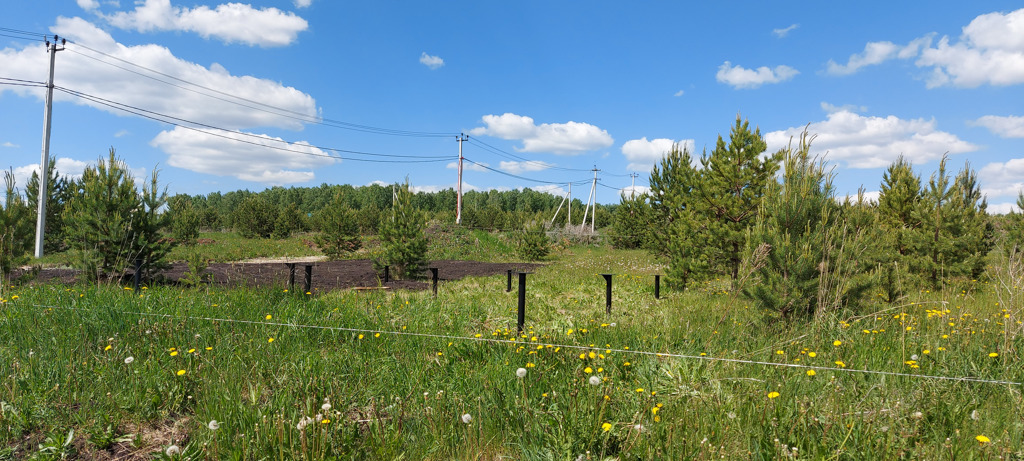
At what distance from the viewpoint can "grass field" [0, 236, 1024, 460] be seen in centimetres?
252

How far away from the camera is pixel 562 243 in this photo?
31.8 meters

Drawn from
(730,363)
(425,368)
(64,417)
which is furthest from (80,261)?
(730,363)

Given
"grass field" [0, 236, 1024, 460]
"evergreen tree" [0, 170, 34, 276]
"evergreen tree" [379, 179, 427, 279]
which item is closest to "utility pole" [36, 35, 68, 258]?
"evergreen tree" [0, 170, 34, 276]

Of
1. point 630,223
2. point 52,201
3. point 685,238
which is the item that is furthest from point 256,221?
point 685,238

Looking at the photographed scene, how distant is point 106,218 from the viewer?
34.2ft

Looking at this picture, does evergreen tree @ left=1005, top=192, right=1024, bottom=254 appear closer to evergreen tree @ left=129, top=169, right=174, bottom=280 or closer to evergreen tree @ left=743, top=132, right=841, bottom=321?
evergreen tree @ left=743, top=132, right=841, bottom=321

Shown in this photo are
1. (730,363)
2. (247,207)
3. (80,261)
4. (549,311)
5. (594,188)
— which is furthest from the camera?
(594,188)

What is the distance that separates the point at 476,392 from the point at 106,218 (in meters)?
10.9

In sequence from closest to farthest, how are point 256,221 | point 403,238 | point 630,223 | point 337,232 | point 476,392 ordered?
1. point 476,392
2. point 403,238
3. point 337,232
4. point 630,223
5. point 256,221

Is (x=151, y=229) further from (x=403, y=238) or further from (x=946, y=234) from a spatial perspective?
(x=946, y=234)

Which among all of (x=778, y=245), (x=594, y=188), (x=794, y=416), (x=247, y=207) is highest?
(x=594, y=188)

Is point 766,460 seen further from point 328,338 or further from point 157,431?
point 328,338

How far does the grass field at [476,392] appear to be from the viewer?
8.28 ft

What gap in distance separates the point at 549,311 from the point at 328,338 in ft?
Result: 13.7
